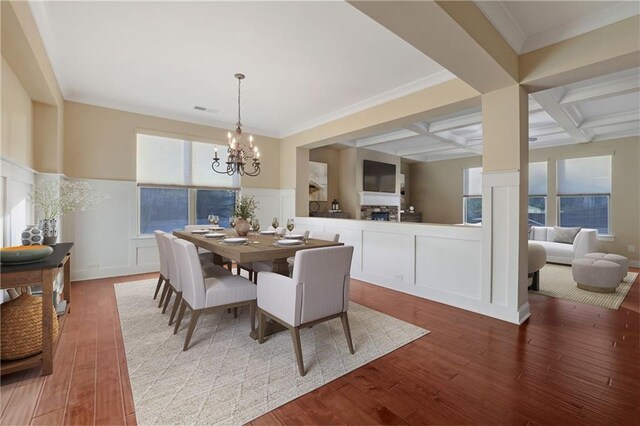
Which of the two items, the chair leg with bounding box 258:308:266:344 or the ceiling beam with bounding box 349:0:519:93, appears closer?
the ceiling beam with bounding box 349:0:519:93

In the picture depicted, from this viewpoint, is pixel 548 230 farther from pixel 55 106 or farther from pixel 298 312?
pixel 55 106

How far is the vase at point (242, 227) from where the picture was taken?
3.30 m

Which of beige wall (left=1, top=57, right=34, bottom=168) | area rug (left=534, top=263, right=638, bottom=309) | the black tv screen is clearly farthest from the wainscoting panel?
beige wall (left=1, top=57, right=34, bottom=168)

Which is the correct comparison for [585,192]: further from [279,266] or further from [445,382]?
[279,266]

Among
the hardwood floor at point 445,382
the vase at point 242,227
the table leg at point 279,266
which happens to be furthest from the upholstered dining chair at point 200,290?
the vase at point 242,227

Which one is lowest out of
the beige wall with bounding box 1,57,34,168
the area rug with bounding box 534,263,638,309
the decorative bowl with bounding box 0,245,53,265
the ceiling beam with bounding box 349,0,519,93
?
the area rug with bounding box 534,263,638,309

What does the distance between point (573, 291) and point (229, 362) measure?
457cm

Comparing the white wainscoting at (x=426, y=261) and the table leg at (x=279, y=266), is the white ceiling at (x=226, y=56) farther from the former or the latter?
the table leg at (x=279, y=266)

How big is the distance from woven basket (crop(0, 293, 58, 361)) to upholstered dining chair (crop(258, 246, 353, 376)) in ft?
4.86

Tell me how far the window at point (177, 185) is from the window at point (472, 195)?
6640 mm

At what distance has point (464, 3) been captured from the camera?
2.00 meters

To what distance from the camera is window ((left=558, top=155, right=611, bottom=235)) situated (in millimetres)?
6121

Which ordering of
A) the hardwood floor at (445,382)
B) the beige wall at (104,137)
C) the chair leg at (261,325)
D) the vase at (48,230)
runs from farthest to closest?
the beige wall at (104,137), the vase at (48,230), the chair leg at (261,325), the hardwood floor at (445,382)

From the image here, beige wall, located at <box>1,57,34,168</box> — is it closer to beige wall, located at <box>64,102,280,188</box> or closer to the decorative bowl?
beige wall, located at <box>64,102,280,188</box>
